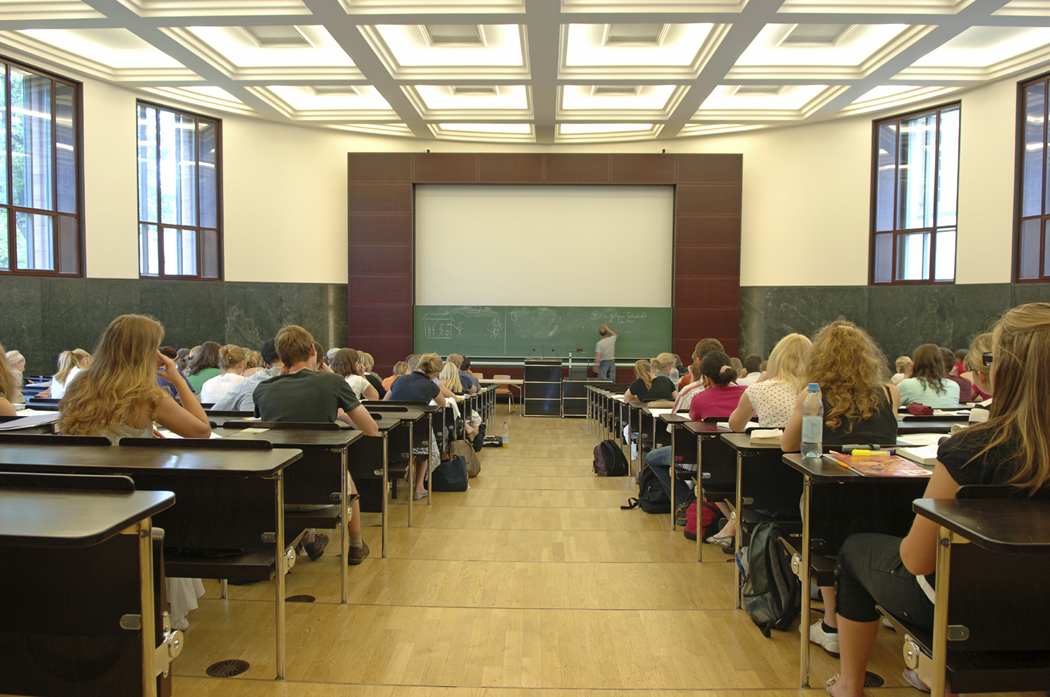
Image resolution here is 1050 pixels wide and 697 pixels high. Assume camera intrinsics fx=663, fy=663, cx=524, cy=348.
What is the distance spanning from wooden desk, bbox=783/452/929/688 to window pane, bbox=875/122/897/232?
10.00 m

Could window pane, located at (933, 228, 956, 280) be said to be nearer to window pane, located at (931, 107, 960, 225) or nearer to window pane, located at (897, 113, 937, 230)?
window pane, located at (931, 107, 960, 225)

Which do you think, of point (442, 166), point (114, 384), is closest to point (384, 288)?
point (442, 166)

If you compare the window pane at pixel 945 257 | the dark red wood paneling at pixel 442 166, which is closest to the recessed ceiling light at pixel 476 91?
the dark red wood paneling at pixel 442 166

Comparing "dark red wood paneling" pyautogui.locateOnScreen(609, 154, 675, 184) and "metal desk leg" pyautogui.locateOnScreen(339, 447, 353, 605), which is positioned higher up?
"dark red wood paneling" pyautogui.locateOnScreen(609, 154, 675, 184)

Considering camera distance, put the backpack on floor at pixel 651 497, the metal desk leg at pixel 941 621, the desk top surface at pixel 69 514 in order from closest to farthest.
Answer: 1. the desk top surface at pixel 69 514
2. the metal desk leg at pixel 941 621
3. the backpack on floor at pixel 651 497

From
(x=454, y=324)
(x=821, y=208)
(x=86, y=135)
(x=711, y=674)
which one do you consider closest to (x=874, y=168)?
(x=821, y=208)

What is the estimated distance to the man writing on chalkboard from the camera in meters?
11.5

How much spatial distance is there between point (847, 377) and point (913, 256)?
9.63 m

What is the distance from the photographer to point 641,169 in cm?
1194

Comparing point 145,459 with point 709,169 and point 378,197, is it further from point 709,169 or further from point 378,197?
point 709,169

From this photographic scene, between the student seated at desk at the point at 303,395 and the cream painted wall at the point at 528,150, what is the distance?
8.01 m

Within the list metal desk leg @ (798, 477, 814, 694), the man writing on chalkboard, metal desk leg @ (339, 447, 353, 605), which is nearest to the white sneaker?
metal desk leg @ (798, 477, 814, 694)

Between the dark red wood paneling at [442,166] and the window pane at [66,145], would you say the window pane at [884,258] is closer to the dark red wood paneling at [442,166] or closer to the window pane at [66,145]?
the dark red wood paneling at [442,166]

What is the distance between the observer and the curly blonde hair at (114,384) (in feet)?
8.00
